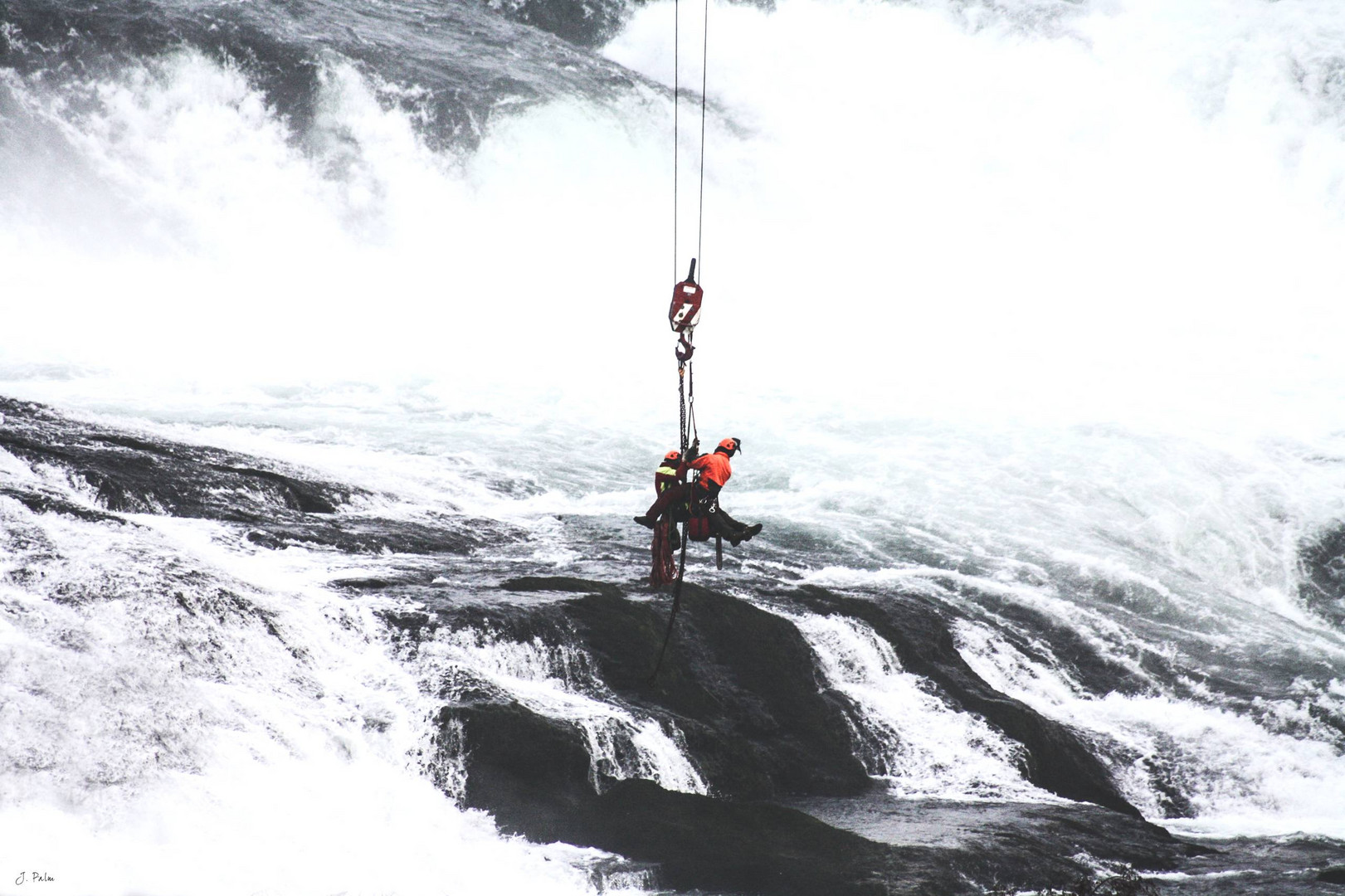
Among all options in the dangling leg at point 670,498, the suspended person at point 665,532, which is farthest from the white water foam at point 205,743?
the dangling leg at point 670,498

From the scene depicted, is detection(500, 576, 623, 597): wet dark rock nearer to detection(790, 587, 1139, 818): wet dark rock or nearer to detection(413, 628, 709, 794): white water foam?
detection(413, 628, 709, 794): white water foam

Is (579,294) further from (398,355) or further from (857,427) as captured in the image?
(857,427)

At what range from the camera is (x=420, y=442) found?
58.0 feet

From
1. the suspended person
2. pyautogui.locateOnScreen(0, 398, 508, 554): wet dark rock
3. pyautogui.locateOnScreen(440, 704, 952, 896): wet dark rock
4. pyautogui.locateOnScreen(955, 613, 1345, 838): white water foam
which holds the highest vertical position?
the suspended person

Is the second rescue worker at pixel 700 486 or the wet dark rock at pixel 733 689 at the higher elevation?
the second rescue worker at pixel 700 486

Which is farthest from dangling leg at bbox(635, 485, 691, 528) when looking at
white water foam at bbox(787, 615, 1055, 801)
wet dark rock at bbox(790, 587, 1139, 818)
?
wet dark rock at bbox(790, 587, 1139, 818)

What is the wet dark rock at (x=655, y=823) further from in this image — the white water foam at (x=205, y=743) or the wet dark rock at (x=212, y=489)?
the wet dark rock at (x=212, y=489)

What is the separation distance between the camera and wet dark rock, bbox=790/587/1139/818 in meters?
8.92

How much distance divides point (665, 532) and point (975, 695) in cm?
420
